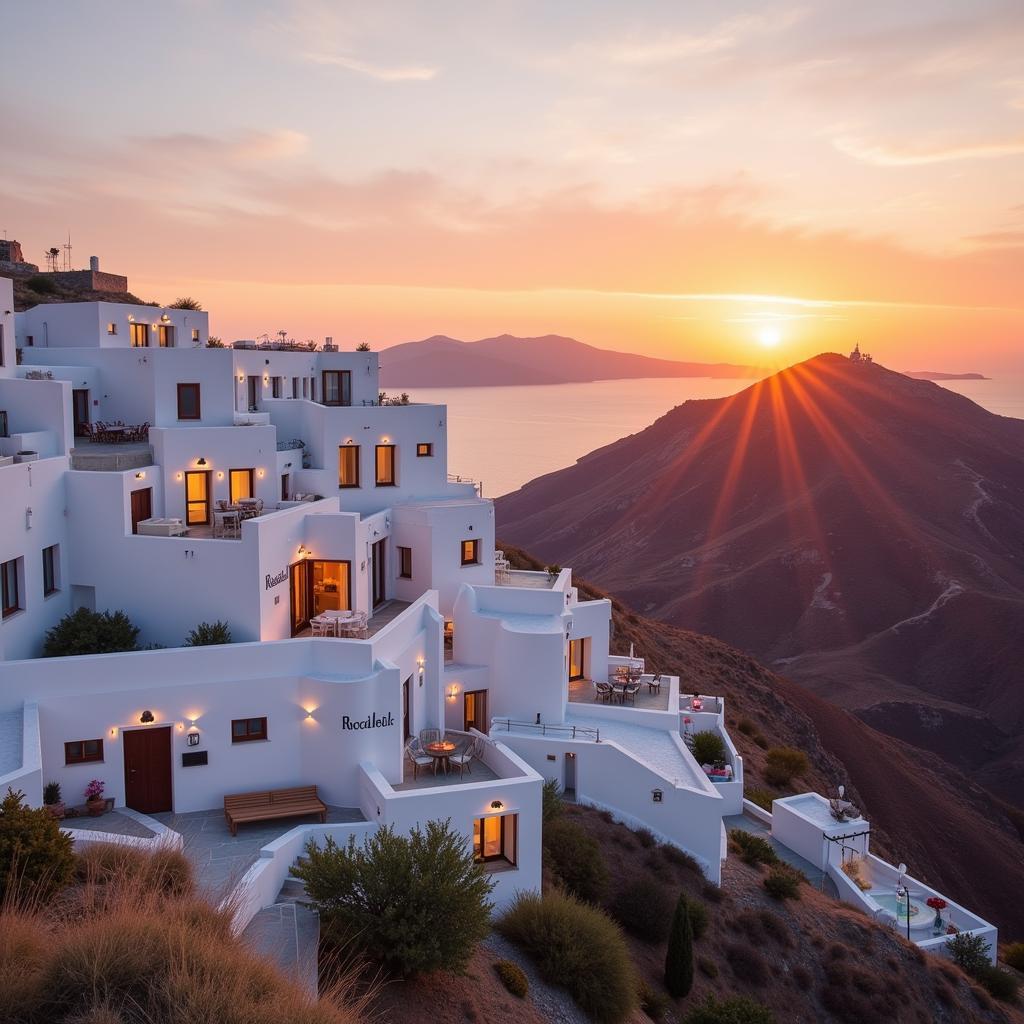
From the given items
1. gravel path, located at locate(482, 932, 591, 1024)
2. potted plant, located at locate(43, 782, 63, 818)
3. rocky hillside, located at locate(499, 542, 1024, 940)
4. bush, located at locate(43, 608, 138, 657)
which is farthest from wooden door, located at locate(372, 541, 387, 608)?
rocky hillside, located at locate(499, 542, 1024, 940)

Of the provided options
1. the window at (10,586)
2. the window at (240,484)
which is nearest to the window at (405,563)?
the window at (240,484)

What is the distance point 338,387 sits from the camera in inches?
1225

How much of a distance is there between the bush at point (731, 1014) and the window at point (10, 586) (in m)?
15.4

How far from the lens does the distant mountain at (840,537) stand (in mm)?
67188

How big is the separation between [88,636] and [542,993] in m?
11.0

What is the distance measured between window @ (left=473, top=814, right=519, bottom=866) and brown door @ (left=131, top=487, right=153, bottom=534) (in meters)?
10.2

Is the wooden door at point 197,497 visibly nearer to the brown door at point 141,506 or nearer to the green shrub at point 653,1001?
the brown door at point 141,506

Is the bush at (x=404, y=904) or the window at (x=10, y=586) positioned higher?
the window at (x=10, y=586)

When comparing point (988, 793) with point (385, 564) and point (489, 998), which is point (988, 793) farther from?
point (489, 998)

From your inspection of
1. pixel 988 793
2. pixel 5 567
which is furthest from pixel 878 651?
pixel 5 567

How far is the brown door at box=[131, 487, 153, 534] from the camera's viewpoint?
65.7 ft

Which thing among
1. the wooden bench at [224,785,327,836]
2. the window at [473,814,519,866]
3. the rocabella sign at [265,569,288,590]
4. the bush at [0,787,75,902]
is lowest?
the window at [473,814,519,866]

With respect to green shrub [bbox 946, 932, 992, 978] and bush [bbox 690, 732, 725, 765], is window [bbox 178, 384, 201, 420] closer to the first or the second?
bush [bbox 690, 732, 725, 765]

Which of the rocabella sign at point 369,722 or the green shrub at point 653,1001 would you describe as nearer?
the rocabella sign at point 369,722
